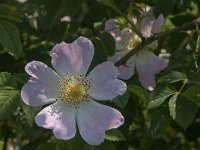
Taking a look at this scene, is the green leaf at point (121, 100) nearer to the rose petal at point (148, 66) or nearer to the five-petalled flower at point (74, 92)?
the five-petalled flower at point (74, 92)

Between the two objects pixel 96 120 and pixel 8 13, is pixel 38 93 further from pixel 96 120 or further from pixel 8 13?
pixel 8 13

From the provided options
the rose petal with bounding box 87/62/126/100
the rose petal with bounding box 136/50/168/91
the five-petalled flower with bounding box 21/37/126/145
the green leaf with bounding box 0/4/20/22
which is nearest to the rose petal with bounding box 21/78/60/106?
the five-petalled flower with bounding box 21/37/126/145

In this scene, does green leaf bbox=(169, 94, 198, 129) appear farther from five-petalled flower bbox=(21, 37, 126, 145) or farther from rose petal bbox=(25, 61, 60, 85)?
rose petal bbox=(25, 61, 60, 85)

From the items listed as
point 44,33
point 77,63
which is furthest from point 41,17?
point 77,63

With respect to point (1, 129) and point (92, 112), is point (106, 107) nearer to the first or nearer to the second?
point (92, 112)

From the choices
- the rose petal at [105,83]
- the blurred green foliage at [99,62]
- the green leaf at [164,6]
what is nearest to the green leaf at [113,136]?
the blurred green foliage at [99,62]

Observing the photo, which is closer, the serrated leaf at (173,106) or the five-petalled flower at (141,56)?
the serrated leaf at (173,106)
